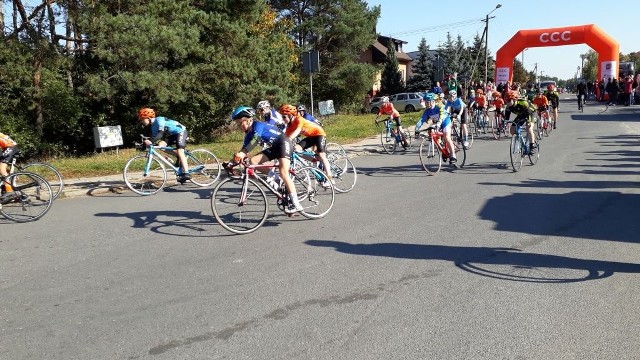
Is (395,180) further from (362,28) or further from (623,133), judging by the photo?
(362,28)

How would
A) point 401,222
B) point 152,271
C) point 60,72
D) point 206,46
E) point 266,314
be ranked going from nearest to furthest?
point 266,314 → point 152,271 → point 401,222 → point 60,72 → point 206,46

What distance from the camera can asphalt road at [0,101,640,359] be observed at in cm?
375

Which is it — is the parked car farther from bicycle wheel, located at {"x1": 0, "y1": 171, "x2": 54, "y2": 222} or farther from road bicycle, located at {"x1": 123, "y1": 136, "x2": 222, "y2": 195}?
bicycle wheel, located at {"x1": 0, "y1": 171, "x2": 54, "y2": 222}

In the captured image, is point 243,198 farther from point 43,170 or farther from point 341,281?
point 43,170

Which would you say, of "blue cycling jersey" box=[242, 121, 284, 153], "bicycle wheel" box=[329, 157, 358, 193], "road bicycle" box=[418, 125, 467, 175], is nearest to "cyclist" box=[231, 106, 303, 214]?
"blue cycling jersey" box=[242, 121, 284, 153]

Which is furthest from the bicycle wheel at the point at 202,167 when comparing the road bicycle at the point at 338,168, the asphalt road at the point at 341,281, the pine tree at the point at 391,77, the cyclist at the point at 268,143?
the pine tree at the point at 391,77

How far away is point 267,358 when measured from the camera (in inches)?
140

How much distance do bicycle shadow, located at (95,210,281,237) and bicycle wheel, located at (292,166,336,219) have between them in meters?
0.63

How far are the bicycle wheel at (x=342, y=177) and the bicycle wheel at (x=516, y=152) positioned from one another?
12.5ft

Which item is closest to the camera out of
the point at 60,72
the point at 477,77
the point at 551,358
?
the point at 551,358

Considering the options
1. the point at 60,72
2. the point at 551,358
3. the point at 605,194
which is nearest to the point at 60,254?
the point at 551,358

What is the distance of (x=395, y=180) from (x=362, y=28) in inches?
1166

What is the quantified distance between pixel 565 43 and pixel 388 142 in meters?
25.3

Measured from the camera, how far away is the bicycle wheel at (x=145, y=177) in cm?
1028
